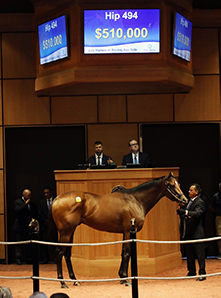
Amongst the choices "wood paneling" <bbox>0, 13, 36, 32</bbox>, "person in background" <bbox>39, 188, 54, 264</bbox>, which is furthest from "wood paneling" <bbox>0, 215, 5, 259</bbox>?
"wood paneling" <bbox>0, 13, 36, 32</bbox>

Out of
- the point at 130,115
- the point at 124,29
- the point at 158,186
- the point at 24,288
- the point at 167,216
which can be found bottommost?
the point at 24,288

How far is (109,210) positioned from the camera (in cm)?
736

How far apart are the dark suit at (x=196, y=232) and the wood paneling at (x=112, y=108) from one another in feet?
11.2

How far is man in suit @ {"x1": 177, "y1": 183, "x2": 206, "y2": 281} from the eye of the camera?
743 cm

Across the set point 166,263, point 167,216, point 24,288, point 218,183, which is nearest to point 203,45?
point 218,183

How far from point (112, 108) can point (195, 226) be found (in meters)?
3.76

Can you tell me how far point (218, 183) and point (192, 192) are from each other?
10.2ft

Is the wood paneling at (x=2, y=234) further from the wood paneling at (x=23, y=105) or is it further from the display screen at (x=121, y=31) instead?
the display screen at (x=121, y=31)

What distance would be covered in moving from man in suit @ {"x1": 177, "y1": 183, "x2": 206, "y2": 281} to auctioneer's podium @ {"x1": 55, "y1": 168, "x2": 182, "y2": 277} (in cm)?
78

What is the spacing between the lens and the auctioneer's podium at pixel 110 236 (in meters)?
8.12

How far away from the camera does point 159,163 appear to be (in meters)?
10.5

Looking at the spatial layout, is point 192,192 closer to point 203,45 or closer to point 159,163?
point 159,163

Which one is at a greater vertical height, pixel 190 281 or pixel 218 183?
pixel 218 183

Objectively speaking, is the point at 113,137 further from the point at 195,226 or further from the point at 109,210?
the point at 195,226
